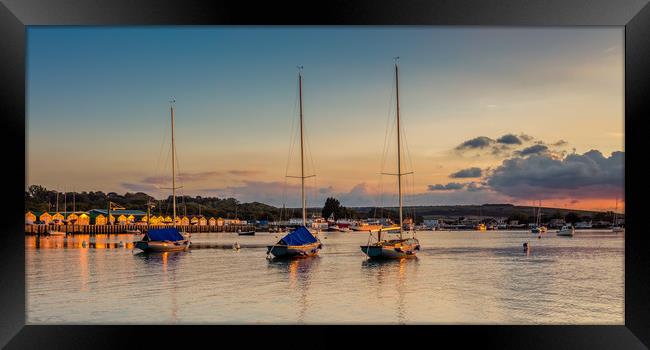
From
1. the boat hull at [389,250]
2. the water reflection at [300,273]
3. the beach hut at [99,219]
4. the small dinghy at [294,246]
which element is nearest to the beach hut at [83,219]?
the beach hut at [99,219]

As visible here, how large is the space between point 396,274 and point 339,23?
522 inches

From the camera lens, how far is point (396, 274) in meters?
17.6

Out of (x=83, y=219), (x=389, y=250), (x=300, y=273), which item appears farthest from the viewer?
(x=83, y=219)

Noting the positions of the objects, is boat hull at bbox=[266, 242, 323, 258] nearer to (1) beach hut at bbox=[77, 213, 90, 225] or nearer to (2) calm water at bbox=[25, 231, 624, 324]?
(2) calm water at bbox=[25, 231, 624, 324]

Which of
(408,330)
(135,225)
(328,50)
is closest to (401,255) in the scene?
(328,50)

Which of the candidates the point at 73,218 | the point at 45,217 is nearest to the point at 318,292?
the point at 45,217

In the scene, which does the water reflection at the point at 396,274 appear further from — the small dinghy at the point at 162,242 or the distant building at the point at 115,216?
the distant building at the point at 115,216

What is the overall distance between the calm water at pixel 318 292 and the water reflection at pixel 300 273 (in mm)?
29

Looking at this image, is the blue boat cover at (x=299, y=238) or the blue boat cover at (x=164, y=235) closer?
the blue boat cover at (x=299, y=238)

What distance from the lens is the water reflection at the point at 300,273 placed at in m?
11.7

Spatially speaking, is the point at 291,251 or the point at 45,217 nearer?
the point at 291,251

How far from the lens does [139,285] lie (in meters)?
15.1

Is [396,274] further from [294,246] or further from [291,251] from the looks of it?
[291,251]

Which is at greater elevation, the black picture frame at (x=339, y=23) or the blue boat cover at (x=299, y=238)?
the black picture frame at (x=339, y=23)
